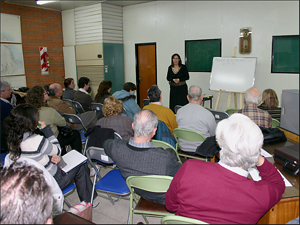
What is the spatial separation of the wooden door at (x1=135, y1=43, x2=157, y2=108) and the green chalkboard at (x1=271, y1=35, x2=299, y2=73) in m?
3.27

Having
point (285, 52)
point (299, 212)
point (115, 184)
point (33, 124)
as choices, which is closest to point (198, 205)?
point (299, 212)

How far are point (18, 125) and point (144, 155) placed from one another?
1.10 meters

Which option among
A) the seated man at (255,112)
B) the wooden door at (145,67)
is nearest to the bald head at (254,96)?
the seated man at (255,112)

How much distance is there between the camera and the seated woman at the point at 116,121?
2766 millimetres

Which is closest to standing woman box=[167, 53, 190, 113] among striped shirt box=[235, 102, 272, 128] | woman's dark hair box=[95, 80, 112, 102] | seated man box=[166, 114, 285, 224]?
woman's dark hair box=[95, 80, 112, 102]

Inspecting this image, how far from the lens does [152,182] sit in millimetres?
1794

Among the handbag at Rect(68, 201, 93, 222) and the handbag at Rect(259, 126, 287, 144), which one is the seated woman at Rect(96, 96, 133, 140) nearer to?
the handbag at Rect(68, 201, 93, 222)

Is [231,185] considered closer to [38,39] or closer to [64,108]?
[64,108]

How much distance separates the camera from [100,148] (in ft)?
7.78

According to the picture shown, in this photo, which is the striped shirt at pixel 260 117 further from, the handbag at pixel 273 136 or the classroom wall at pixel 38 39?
the classroom wall at pixel 38 39

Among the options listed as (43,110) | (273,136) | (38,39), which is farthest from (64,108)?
(38,39)

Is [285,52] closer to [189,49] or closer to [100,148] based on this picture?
[189,49]

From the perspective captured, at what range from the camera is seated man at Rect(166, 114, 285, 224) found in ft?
4.25

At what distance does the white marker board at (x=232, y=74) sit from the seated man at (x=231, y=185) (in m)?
4.42
